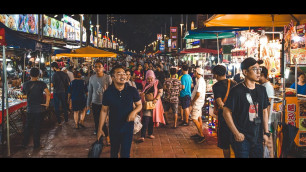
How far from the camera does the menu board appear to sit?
15.3 m

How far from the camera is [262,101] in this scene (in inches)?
153

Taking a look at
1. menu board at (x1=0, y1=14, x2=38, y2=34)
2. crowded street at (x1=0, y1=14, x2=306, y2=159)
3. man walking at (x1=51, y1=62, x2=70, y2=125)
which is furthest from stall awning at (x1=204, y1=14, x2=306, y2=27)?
menu board at (x1=0, y1=14, x2=38, y2=34)

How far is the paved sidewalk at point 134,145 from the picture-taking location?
620cm

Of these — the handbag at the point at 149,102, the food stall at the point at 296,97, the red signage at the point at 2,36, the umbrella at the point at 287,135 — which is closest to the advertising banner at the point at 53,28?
the red signage at the point at 2,36

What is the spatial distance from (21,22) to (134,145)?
45.0 feet

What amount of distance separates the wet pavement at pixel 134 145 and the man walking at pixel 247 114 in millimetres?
2382

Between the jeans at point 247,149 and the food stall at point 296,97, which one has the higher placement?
the food stall at point 296,97

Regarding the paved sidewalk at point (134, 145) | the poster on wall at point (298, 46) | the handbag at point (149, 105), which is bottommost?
the paved sidewalk at point (134, 145)

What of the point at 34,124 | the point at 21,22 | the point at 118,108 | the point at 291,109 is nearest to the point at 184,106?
the point at 291,109

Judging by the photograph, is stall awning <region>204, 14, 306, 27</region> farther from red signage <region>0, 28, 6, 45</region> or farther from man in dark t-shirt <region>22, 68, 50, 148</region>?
red signage <region>0, 28, 6, 45</region>

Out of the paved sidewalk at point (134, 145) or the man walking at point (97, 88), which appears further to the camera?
the man walking at point (97, 88)

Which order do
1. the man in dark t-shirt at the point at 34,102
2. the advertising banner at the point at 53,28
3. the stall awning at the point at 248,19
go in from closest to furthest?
the man in dark t-shirt at the point at 34,102 → the stall awning at the point at 248,19 → the advertising banner at the point at 53,28

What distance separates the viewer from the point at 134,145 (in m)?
6.96

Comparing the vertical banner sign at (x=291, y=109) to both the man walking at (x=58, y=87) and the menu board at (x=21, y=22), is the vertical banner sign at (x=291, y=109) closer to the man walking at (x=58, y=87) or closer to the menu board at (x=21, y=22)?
the man walking at (x=58, y=87)
